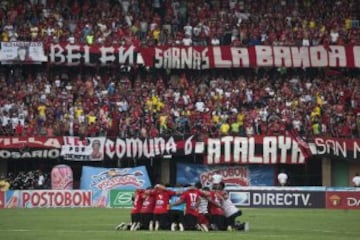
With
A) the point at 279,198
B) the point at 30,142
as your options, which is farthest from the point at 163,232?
the point at 30,142

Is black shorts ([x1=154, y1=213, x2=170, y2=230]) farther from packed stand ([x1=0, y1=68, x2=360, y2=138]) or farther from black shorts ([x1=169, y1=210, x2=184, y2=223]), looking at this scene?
packed stand ([x1=0, y1=68, x2=360, y2=138])

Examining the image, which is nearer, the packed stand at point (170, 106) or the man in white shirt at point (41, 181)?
the man in white shirt at point (41, 181)

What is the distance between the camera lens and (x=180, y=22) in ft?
186

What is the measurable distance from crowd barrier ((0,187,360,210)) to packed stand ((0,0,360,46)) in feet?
35.9

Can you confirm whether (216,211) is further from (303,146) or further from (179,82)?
(179,82)

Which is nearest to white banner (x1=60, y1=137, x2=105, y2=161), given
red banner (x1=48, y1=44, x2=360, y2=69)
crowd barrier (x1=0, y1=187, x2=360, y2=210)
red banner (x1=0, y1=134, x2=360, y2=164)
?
red banner (x1=0, y1=134, x2=360, y2=164)

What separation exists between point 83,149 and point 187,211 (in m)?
21.8

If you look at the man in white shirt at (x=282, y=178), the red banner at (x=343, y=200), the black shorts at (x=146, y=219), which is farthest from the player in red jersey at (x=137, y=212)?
the man in white shirt at (x=282, y=178)

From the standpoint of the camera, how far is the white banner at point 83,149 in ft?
168

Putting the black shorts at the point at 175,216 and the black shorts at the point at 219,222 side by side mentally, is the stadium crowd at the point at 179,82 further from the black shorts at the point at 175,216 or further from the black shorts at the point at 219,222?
the black shorts at the point at 219,222

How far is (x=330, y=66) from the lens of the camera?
5538cm

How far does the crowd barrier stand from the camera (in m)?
45.7

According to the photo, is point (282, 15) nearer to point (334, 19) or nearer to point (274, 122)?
point (334, 19)

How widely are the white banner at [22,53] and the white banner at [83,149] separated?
5276mm
